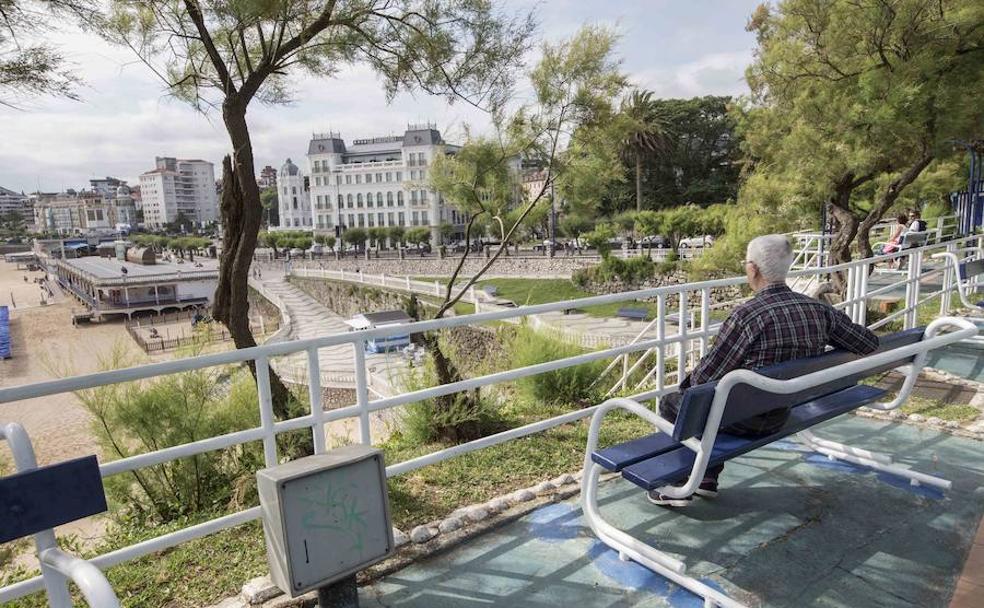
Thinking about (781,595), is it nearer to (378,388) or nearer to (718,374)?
(718,374)

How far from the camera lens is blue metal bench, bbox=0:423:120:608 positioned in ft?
5.09

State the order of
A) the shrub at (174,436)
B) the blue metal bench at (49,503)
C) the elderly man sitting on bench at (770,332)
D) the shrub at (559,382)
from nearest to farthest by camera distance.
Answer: the blue metal bench at (49,503), the elderly man sitting on bench at (770,332), the shrub at (174,436), the shrub at (559,382)

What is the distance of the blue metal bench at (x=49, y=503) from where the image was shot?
1553mm

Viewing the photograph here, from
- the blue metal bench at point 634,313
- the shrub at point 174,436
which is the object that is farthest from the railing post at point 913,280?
the blue metal bench at point 634,313

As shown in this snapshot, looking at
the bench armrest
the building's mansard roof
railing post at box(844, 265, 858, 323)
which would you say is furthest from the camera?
the building's mansard roof

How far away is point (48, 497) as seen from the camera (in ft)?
5.33

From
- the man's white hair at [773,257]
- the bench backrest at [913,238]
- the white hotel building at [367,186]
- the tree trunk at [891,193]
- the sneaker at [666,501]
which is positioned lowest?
the sneaker at [666,501]

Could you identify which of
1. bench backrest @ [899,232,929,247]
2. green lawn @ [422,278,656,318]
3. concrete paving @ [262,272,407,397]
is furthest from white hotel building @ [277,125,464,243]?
bench backrest @ [899,232,929,247]

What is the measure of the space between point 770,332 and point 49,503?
271 centimetres

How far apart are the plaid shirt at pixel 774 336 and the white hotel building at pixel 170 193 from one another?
659 feet

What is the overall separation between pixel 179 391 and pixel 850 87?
30.0ft

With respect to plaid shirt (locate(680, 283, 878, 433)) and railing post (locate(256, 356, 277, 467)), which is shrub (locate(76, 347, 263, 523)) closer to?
railing post (locate(256, 356, 277, 467))

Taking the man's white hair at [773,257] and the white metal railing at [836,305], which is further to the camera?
the white metal railing at [836,305]

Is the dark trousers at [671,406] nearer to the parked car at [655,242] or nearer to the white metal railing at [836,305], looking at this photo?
the white metal railing at [836,305]
